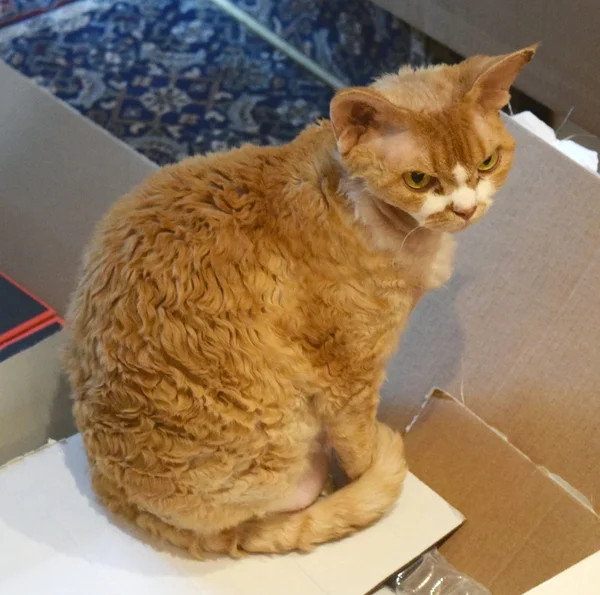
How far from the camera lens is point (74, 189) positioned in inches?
60.6

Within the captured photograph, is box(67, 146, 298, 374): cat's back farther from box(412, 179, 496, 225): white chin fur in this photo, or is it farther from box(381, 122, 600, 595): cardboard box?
box(381, 122, 600, 595): cardboard box

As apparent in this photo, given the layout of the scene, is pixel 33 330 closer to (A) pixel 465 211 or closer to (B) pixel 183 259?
(B) pixel 183 259

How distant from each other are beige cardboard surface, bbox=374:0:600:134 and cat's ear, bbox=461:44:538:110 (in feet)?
2.53

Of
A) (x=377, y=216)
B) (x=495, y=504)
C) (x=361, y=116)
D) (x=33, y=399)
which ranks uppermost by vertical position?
(x=361, y=116)

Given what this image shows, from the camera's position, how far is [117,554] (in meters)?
1.11

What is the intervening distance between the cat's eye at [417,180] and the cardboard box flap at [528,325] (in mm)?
504

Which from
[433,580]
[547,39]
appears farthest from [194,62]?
[433,580]

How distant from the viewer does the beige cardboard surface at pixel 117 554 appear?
108 centimetres

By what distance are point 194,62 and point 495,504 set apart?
1914 millimetres

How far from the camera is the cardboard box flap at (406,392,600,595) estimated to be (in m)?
1.14

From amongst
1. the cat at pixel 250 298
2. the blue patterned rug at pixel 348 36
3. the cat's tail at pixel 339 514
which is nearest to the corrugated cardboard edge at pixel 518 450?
the cat's tail at pixel 339 514

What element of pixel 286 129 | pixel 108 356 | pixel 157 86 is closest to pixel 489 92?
pixel 108 356

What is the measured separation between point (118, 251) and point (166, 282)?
0.09m

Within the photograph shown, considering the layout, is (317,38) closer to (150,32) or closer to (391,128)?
(150,32)
